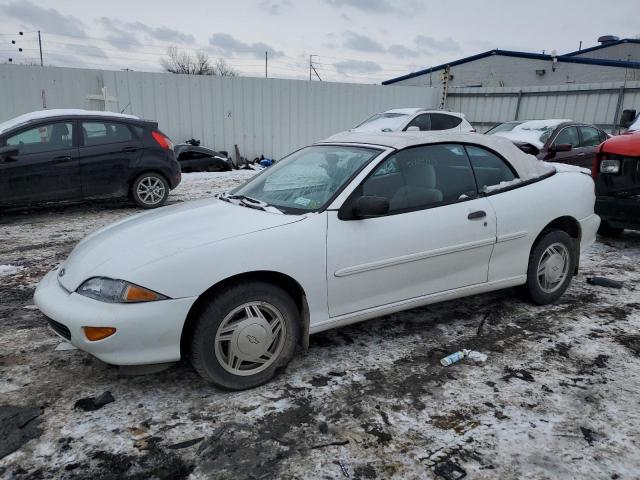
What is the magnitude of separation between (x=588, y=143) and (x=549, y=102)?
6.78 meters

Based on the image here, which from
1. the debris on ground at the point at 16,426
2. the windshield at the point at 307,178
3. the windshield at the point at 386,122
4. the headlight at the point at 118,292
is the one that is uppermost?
the windshield at the point at 386,122

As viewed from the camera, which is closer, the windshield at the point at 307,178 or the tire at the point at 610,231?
the windshield at the point at 307,178

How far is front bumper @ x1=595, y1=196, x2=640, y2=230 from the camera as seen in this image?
18.7 ft

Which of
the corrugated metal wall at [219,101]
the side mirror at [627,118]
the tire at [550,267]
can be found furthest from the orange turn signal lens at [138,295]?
the corrugated metal wall at [219,101]

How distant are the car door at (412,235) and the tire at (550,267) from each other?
2.03ft

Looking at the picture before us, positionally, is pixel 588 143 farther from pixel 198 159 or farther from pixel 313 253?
pixel 313 253

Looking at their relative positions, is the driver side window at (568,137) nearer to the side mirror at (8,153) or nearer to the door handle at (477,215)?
the door handle at (477,215)

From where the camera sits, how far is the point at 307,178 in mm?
3582

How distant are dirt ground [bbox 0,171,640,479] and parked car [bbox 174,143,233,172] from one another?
30.7 feet

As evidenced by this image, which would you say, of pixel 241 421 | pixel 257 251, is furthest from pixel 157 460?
pixel 257 251

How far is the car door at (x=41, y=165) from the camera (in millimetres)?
7051

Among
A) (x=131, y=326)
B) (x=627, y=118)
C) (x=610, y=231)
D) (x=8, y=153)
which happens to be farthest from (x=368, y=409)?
(x=627, y=118)

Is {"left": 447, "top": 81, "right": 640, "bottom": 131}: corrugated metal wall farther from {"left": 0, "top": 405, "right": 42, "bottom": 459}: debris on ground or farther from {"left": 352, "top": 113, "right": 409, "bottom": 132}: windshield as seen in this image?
{"left": 0, "top": 405, "right": 42, "bottom": 459}: debris on ground

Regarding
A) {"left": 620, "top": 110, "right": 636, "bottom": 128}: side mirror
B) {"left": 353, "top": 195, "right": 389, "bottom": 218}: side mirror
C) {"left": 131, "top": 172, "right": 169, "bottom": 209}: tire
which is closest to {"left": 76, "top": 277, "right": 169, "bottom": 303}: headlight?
{"left": 353, "top": 195, "right": 389, "bottom": 218}: side mirror
